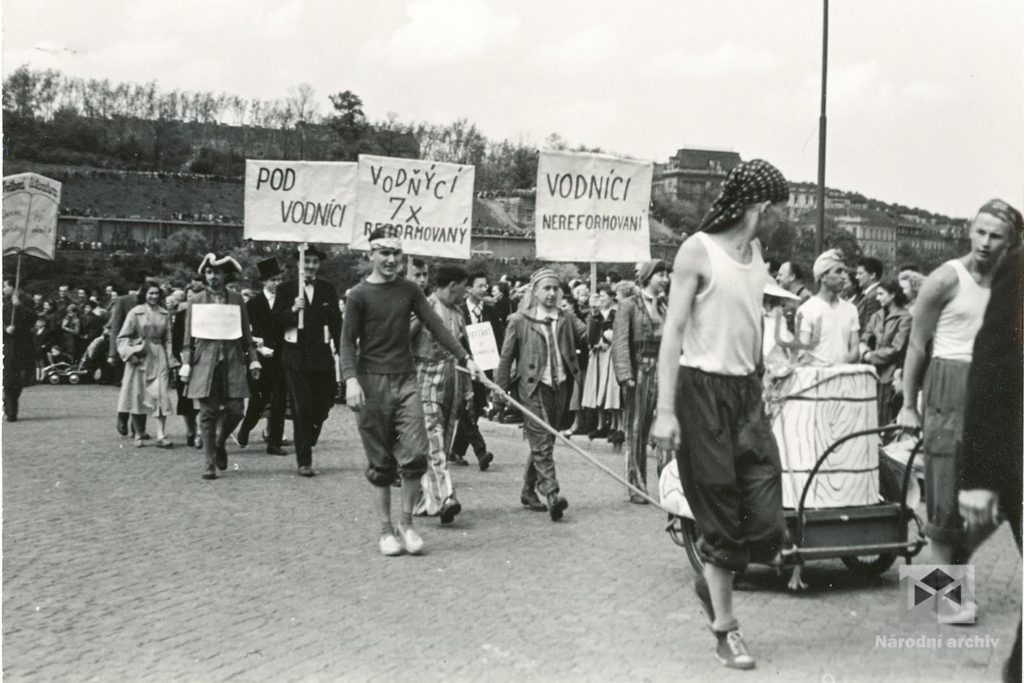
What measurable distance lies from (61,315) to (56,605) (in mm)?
23648

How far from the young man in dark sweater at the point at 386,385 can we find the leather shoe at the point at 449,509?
82cm

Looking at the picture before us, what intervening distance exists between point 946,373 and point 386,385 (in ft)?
11.9

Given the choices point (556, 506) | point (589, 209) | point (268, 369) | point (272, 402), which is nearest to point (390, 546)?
point (556, 506)

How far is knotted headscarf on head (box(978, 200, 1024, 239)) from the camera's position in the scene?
18.8 ft

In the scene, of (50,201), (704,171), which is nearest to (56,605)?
(50,201)

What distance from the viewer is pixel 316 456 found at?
1365 centimetres

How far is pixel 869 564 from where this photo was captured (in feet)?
24.3

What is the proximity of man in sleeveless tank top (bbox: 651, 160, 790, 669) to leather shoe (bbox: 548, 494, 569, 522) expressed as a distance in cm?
366

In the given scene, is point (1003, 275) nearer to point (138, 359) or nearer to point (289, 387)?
point (289, 387)

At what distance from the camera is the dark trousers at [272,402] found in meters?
13.8

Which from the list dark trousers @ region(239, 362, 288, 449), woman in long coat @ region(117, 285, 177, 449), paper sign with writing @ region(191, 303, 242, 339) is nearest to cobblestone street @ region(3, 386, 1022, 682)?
paper sign with writing @ region(191, 303, 242, 339)

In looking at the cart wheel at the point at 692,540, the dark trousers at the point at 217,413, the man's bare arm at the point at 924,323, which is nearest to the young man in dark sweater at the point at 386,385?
the cart wheel at the point at 692,540

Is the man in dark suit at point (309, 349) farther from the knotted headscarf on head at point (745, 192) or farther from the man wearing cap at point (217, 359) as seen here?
A: the knotted headscarf on head at point (745, 192)

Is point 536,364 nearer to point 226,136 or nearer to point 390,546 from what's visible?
point 390,546
